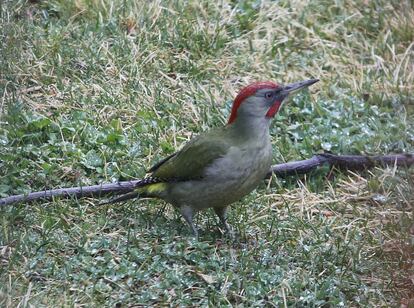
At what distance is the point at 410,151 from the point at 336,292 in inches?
88.2

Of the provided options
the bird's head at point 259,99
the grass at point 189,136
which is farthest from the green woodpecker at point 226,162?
the grass at point 189,136

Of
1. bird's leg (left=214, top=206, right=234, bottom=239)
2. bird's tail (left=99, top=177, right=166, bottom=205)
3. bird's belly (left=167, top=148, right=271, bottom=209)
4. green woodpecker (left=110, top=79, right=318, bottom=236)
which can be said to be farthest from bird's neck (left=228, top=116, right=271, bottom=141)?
bird's tail (left=99, top=177, right=166, bottom=205)

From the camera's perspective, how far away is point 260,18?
8906 mm

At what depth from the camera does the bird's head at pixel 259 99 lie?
6316 mm

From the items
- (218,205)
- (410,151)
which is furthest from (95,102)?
(410,151)

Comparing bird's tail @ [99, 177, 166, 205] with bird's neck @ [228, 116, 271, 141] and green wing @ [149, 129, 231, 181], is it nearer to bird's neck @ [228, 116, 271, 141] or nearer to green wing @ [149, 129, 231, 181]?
green wing @ [149, 129, 231, 181]

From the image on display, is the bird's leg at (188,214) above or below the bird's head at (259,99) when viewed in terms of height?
below

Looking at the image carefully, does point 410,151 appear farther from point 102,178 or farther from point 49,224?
point 49,224

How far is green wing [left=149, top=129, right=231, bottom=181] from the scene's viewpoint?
627 centimetres

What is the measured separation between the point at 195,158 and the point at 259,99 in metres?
0.55

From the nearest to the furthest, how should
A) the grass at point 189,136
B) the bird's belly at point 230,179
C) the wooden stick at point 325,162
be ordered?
1. the grass at point 189,136
2. the bird's belly at point 230,179
3. the wooden stick at point 325,162

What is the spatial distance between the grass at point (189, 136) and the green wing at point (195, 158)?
346 mm

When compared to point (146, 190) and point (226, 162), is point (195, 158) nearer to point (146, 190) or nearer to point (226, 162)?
point (226, 162)

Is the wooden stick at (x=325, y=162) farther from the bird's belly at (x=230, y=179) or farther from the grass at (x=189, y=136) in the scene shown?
the bird's belly at (x=230, y=179)
